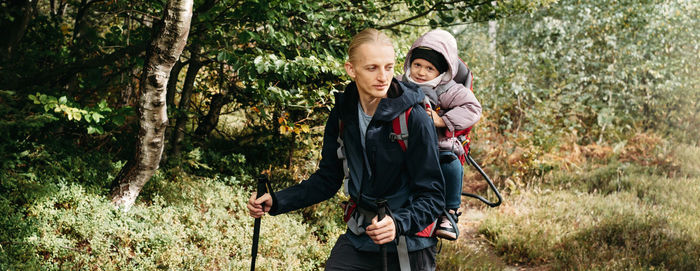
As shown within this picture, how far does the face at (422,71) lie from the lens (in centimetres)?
312

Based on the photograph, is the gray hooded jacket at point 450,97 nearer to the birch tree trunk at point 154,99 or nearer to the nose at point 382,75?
the nose at point 382,75

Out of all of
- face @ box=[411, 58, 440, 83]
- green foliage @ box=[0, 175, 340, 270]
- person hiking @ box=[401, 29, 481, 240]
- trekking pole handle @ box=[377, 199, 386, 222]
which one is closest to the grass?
green foliage @ box=[0, 175, 340, 270]

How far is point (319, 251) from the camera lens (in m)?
5.91

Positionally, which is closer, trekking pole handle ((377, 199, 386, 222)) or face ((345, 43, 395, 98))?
trekking pole handle ((377, 199, 386, 222))

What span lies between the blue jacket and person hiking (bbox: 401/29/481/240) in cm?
68

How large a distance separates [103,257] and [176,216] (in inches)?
42.7

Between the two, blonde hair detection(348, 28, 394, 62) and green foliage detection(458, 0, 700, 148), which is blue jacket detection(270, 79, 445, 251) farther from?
green foliage detection(458, 0, 700, 148)

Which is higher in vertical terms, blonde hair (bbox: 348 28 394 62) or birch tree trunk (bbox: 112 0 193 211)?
blonde hair (bbox: 348 28 394 62)

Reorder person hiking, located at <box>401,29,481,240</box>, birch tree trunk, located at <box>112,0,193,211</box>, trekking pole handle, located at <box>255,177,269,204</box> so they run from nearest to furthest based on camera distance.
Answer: trekking pole handle, located at <box>255,177,269,204</box> → person hiking, located at <box>401,29,481,240</box> → birch tree trunk, located at <box>112,0,193,211</box>

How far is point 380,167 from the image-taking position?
7.47 ft

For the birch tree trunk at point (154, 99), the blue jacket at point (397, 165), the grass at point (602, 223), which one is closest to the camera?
the blue jacket at point (397, 165)

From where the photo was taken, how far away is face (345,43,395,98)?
7.62ft

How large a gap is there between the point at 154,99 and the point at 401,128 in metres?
3.50

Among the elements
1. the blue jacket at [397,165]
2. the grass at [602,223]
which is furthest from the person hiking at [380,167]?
the grass at [602,223]
